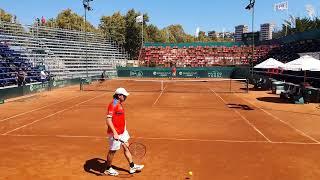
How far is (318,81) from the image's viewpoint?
31047 millimetres

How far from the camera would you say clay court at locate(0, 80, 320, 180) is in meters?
9.91

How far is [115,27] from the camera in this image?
274 feet

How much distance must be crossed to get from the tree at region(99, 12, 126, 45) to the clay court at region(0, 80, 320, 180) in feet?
192

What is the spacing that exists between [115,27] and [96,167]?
248 ft

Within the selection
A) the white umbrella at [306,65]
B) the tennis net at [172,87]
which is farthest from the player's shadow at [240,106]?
the tennis net at [172,87]

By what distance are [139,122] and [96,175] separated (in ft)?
26.1

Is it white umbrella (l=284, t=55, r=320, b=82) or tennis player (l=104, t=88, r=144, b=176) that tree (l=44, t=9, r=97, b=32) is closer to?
white umbrella (l=284, t=55, r=320, b=82)

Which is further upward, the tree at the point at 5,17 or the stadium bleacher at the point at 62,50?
the tree at the point at 5,17

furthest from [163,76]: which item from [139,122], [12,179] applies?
[12,179]

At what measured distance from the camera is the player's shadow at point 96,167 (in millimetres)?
9858

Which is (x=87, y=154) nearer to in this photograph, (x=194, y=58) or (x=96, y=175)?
(x=96, y=175)

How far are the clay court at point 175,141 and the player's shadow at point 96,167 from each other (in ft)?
0.09

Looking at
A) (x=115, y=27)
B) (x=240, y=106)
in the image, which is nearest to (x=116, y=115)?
(x=240, y=106)

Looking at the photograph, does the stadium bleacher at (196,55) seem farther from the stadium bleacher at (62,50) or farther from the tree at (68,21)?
the tree at (68,21)
